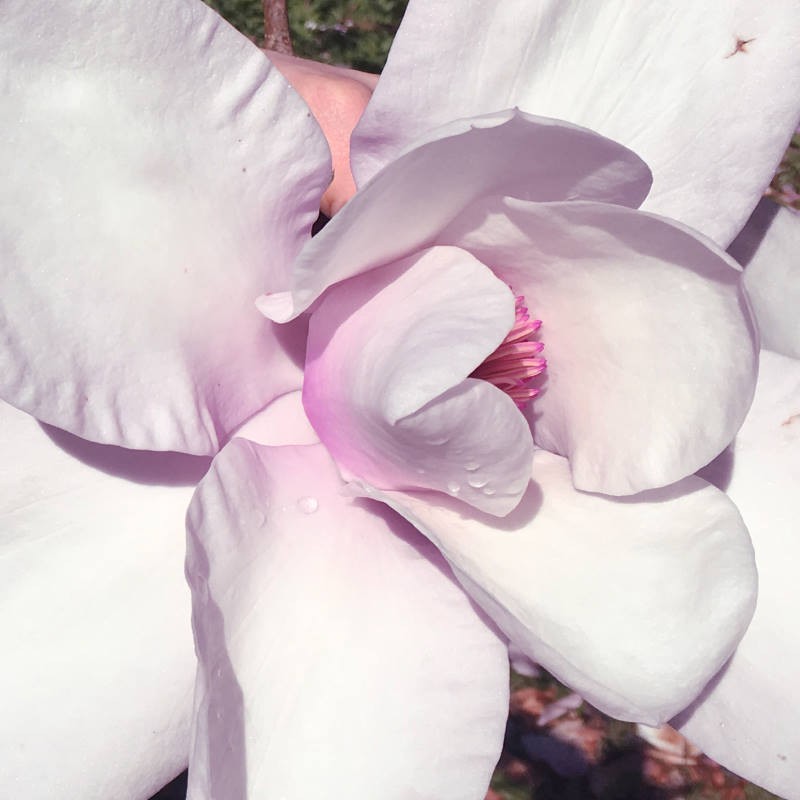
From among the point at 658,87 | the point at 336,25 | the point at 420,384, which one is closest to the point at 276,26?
the point at 658,87

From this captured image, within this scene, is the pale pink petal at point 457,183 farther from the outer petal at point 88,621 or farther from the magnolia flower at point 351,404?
the outer petal at point 88,621

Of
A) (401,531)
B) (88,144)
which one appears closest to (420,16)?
(88,144)

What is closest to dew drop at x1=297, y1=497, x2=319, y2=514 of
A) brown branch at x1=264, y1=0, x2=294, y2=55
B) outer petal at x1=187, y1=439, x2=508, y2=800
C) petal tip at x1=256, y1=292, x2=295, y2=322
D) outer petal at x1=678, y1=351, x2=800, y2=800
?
outer petal at x1=187, y1=439, x2=508, y2=800

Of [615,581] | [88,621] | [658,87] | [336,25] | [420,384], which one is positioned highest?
[658,87]

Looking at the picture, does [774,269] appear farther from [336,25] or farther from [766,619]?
[336,25]

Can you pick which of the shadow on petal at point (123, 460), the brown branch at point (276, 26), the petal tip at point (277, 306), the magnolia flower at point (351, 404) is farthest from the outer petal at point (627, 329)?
the brown branch at point (276, 26)

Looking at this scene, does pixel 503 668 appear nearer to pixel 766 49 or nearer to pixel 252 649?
pixel 252 649
